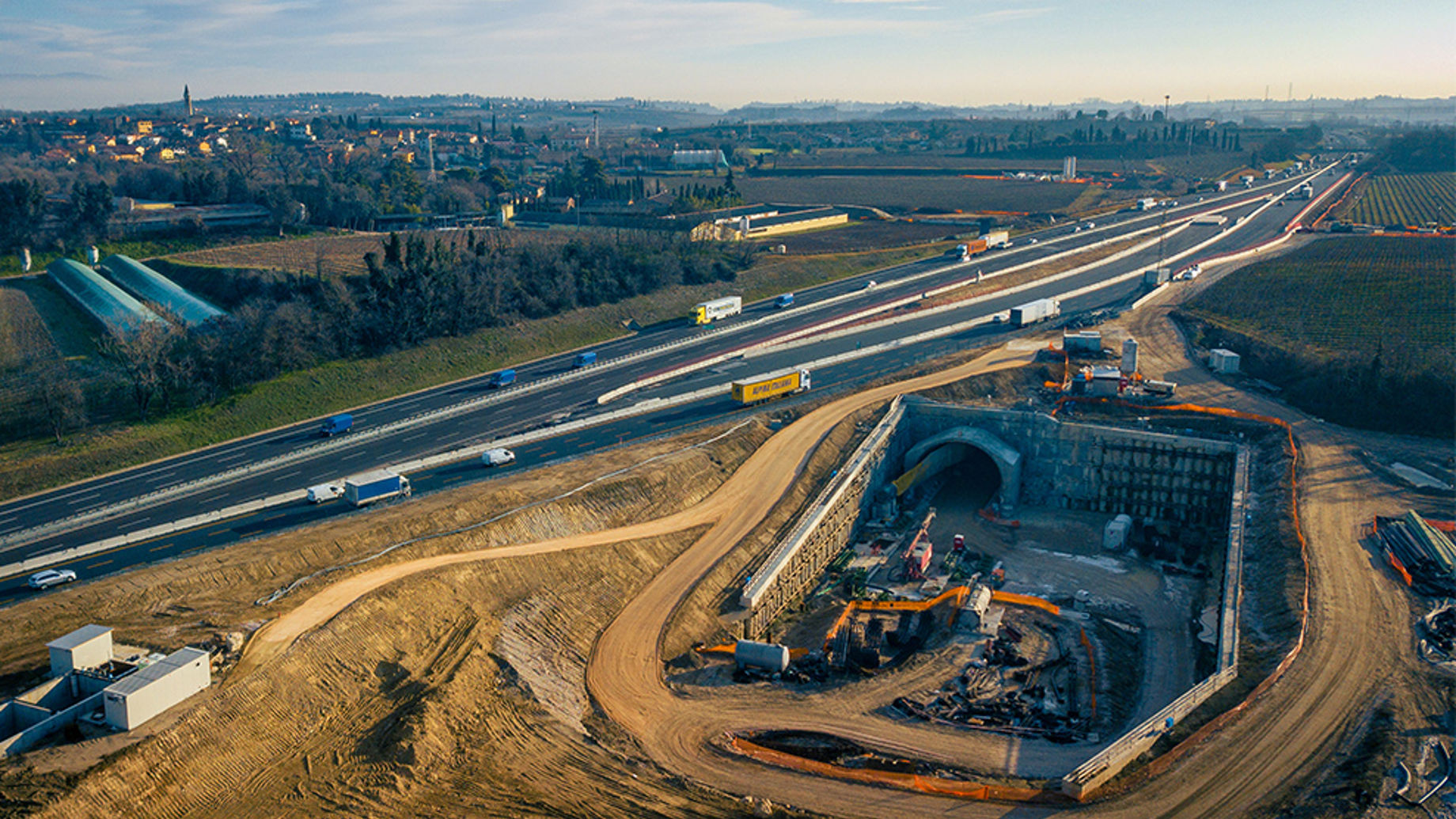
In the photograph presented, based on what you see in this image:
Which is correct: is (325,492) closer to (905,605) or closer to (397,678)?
(397,678)

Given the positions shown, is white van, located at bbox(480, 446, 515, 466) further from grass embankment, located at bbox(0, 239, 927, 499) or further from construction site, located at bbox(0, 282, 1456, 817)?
grass embankment, located at bbox(0, 239, 927, 499)

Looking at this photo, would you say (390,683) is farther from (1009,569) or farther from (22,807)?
(1009,569)

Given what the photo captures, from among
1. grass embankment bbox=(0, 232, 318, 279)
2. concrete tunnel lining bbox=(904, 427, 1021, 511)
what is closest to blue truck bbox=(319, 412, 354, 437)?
concrete tunnel lining bbox=(904, 427, 1021, 511)

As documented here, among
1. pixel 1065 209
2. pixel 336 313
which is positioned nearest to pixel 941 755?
pixel 336 313

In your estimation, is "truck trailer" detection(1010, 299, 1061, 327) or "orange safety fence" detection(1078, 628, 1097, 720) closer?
"orange safety fence" detection(1078, 628, 1097, 720)

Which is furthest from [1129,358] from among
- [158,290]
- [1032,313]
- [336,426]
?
[158,290]

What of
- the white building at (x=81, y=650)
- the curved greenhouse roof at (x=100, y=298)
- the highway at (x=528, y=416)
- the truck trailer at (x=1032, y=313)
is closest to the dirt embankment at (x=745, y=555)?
the highway at (x=528, y=416)

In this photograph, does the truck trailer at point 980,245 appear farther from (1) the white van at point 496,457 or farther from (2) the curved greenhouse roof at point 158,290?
(2) the curved greenhouse roof at point 158,290
